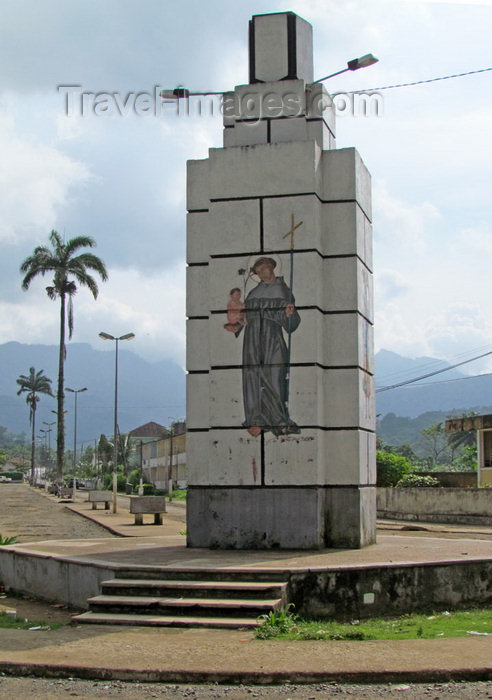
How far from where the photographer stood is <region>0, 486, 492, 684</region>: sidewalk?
6.94m

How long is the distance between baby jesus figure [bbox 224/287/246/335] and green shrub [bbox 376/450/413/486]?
25895 mm

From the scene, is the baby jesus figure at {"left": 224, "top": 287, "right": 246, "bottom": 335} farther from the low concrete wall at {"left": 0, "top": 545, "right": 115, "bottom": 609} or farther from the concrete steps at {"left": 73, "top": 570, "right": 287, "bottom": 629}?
the concrete steps at {"left": 73, "top": 570, "right": 287, "bottom": 629}

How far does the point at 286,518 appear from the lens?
13.0 metres

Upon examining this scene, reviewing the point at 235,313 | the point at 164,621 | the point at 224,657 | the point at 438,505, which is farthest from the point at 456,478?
the point at 224,657

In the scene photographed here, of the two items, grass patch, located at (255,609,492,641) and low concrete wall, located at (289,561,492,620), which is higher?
low concrete wall, located at (289,561,492,620)

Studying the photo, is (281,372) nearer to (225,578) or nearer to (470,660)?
(225,578)

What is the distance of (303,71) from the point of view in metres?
14.6

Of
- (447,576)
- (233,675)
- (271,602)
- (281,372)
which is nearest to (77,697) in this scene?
(233,675)

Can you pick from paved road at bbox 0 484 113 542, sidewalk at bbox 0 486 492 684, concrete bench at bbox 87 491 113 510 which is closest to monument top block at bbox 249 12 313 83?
sidewalk at bbox 0 486 492 684

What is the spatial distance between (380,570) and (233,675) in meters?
3.57

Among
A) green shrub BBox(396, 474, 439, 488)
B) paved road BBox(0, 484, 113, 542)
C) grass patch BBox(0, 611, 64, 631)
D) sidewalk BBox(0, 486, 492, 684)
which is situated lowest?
paved road BBox(0, 484, 113, 542)

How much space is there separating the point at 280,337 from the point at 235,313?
82 centimetres

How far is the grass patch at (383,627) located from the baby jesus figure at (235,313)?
16.8 ft

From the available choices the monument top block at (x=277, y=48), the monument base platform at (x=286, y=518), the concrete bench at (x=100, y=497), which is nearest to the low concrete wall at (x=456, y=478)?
the concrete bench at (x=100, y=497)
